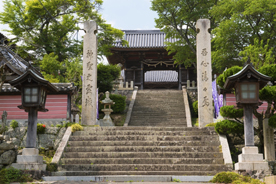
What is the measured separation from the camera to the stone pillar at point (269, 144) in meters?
10.9

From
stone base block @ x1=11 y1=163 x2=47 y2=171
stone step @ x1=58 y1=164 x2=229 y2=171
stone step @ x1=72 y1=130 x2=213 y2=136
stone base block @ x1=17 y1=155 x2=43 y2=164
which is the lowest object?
stone step @ x1=58 y1=164 x2=229 y2=171

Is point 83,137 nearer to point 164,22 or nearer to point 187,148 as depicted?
point 187,148

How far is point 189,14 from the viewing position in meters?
23.3

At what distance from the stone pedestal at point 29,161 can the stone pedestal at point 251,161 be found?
6.03 m

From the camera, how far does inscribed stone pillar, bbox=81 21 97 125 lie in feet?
48.6

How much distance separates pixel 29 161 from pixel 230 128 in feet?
22.4

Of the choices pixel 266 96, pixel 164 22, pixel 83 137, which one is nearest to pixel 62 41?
pixel 164 22

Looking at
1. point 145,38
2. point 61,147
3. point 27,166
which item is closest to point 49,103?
point 61,147

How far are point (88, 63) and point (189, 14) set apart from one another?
10.9m

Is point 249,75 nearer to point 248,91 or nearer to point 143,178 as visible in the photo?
point 248,91

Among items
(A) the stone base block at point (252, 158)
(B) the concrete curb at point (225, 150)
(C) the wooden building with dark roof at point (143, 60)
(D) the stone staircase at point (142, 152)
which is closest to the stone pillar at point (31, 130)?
(D) the stone staircase at point (142, 152)

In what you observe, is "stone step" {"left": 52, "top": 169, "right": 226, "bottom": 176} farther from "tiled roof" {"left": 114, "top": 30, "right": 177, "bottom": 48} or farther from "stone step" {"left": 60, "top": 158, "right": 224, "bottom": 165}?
"tiled roof" {"left": 114, "top": 30, "right": 177, "bottom": 48}

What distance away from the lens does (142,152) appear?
36.1ft

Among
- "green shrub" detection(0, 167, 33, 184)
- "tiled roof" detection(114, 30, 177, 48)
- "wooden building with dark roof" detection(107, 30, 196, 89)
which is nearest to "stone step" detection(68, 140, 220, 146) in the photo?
"green shrub" detection(0, 167, 33, 184)
